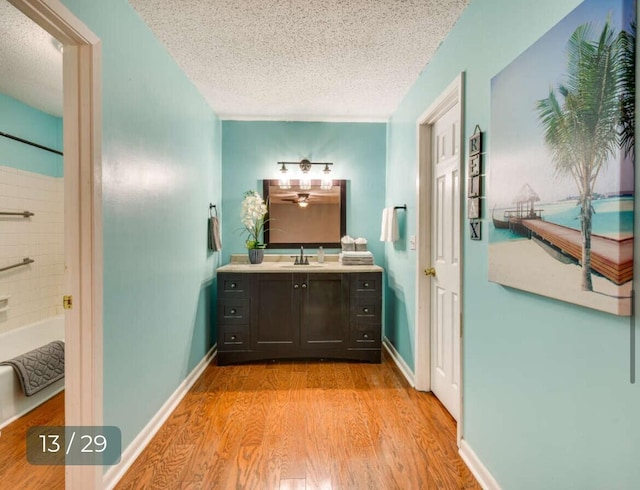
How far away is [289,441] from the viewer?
1.93 meters

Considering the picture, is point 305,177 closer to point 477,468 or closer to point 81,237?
point 81,237

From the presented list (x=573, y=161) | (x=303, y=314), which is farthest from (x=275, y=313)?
(x=573, y=161)

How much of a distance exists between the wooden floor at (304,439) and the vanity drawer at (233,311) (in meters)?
0.49

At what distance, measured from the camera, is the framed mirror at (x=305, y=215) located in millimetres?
3621

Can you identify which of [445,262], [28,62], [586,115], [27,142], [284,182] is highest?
[28,62]

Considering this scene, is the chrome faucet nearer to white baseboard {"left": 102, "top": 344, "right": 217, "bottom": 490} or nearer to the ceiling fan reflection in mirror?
the ceiling fan reflection in mirror

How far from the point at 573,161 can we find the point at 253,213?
277 centimetres

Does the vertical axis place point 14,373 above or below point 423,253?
below

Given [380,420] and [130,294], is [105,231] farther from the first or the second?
[380,420]

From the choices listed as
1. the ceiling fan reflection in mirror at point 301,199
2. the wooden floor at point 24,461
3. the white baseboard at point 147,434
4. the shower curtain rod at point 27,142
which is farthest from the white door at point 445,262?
the shower curtain rod at point 27,142

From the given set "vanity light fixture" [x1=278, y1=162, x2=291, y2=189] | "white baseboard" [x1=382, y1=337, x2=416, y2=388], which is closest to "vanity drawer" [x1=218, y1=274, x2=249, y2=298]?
"vanity light fixture" [x1=278, y1=162, x2=291, y2=189]

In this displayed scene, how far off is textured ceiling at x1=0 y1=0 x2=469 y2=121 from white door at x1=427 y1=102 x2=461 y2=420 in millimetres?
552

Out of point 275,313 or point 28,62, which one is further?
point 275,313

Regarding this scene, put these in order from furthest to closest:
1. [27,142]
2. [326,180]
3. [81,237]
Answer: [326,180] < [27,142] < [81,237]
